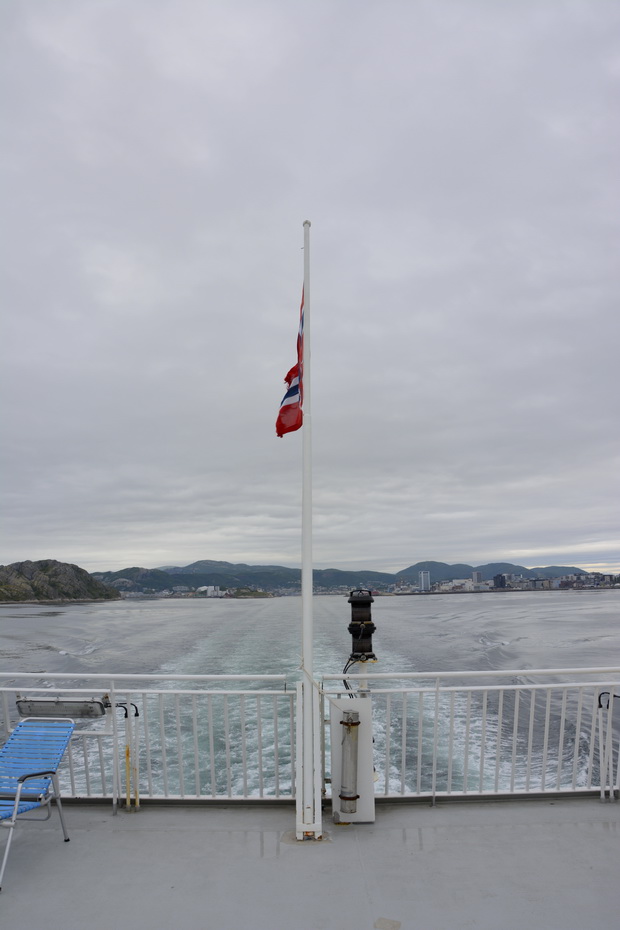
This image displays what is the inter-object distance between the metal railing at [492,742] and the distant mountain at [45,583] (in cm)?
9204

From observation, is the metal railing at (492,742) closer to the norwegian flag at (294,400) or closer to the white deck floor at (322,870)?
the white deck floor at (322,870)

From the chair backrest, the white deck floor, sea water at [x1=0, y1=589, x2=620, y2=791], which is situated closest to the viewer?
the white deck floor

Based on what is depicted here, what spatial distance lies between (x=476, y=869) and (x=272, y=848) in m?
1.14

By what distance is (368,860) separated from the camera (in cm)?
322

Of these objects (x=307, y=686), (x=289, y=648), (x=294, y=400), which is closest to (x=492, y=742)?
(x=307, y=686)

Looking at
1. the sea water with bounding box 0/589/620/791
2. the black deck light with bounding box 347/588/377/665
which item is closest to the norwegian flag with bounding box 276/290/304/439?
the black deck light with bounding box 347/588/377/665

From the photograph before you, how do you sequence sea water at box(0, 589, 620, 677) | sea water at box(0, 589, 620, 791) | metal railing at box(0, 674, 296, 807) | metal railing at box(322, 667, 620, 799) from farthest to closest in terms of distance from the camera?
sea water at box(0, 589, 620, 677) → sea water at box(0, 589, 620, 791) → metal railing at box(0, 674, 296, 807) → metal railing at box(322, 667, 620, 799)

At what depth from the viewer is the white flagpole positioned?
3539mm

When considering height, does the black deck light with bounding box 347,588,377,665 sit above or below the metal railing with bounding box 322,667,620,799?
above

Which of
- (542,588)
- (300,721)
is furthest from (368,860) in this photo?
(542,588)

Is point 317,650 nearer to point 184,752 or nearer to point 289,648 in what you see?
point 289,648

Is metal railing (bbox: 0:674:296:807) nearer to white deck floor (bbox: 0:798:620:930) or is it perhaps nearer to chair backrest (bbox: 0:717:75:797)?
chair backrest (bbox: 0:717:75:797)

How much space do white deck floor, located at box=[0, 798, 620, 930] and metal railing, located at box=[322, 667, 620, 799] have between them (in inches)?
11.6

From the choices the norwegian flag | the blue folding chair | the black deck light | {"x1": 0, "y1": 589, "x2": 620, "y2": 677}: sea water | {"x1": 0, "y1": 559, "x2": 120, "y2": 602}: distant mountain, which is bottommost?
{"x1": 0, "y1": 559, "x2": 120, "y2": 602}: distant mountain
